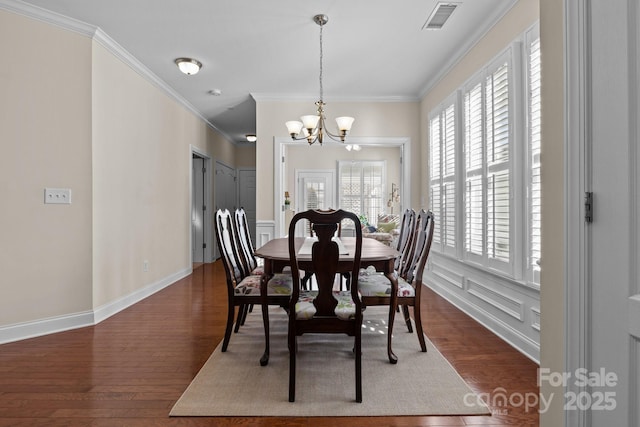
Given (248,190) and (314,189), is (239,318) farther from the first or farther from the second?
(314,189)

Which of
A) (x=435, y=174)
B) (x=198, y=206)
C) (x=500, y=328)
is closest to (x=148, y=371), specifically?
(x=500, y=328)

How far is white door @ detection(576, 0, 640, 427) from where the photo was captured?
3.03 feet

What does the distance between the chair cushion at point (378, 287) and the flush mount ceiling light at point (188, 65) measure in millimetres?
3103

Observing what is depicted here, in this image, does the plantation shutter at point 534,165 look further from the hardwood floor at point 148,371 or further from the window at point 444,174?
the window at point 444,174

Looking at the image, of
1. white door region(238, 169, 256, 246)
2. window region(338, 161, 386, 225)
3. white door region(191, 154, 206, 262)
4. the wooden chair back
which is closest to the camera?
the wooden chair back

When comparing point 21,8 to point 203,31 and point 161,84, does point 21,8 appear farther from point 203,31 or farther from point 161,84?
point 161,84

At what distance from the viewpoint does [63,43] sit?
3.13 m

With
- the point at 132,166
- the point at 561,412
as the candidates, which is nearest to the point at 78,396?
the point at 561,412

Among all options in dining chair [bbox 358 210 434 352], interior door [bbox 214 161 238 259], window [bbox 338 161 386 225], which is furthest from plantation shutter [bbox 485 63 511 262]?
window [bbox 338 161 386 225]

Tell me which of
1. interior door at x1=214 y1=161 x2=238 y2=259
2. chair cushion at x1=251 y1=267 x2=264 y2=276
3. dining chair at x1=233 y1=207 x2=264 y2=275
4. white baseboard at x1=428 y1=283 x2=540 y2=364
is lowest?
white baseboard at x1=428 y1=283 x2=540 y2=364

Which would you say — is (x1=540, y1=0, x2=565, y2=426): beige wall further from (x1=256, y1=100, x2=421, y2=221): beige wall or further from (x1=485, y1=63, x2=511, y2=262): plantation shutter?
(x1=256, y1=100, x2=421, y2=221): beige wall

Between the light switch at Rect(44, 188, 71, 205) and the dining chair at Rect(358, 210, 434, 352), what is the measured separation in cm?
262

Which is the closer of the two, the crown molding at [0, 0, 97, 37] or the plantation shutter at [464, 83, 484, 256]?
the crown molding at [0, 0, 97, 37]

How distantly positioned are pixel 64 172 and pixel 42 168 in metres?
0.15
